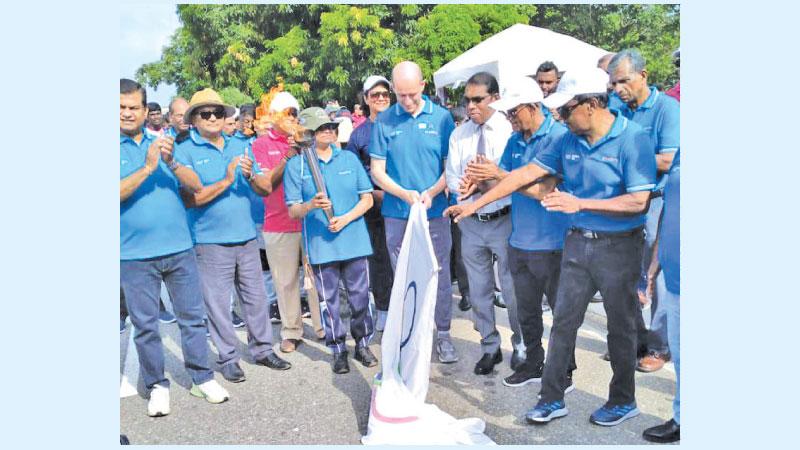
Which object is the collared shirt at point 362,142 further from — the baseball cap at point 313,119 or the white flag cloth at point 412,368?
the white flag cloth at point 412,368

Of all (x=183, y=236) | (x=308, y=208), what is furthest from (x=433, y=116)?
(x=183, y=236)

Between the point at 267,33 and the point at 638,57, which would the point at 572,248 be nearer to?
the point at 638,57

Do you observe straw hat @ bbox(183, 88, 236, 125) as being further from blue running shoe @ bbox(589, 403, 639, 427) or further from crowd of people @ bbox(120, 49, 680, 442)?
blue running shoe @ bbox(589, 403, 639, 427)

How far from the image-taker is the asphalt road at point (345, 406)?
346 centimetres

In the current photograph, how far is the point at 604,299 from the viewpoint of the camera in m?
3.34

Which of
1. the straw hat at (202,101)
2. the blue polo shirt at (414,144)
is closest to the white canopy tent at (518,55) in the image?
the blue polo shirt at (414,144)

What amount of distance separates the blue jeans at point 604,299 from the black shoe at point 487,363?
2.56 feet

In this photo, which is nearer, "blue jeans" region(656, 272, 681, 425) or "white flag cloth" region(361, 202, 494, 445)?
"blue jeans" region(656, 272, 681, 425)

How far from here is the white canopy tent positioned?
827 cm

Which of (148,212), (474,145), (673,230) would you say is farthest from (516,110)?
(148,212)

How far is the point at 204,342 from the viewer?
415 centimetres

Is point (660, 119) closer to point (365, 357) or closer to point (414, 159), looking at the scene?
point (414, 159)

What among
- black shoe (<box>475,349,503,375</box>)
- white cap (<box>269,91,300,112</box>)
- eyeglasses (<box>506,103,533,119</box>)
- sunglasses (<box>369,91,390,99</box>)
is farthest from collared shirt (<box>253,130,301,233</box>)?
eyeglasses (<box>506,103,533,119</box>)

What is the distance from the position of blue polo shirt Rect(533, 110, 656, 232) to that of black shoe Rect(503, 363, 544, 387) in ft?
4.06
